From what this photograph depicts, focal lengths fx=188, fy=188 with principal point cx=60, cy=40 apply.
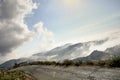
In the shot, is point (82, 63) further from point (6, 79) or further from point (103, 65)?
point (6, 79)

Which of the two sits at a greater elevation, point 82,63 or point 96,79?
point 82,63

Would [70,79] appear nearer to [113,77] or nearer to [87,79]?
[87,79]

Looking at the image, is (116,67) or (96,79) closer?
(96,79)

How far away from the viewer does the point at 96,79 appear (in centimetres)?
1276

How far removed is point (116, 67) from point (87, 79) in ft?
9.48

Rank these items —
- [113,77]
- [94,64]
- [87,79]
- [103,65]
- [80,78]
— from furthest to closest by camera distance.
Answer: [94,64]
[103,65]
[80,78]
[87,79]
[113,77]

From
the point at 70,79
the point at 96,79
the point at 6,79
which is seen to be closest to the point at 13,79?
the point at 6,79

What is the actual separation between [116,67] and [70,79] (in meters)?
3.75

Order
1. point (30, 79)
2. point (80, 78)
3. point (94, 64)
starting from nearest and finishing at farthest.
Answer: point (80, 78) → point (94, 64) → point (30, 79)

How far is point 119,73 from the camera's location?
41.5 feet

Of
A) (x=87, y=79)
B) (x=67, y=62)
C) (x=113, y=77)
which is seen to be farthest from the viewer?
(x=67, y=62)

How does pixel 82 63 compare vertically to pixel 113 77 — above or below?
above

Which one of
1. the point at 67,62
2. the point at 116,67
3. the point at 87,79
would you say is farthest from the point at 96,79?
the point at 67,62

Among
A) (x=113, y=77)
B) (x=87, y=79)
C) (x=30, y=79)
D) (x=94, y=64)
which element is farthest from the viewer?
(x=30, y=79)
